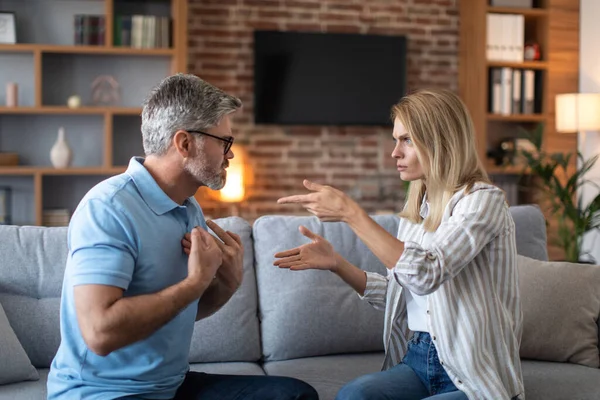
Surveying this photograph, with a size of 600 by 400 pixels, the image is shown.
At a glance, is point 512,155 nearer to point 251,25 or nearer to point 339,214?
point 251,25

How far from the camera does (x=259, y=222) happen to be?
111 inches

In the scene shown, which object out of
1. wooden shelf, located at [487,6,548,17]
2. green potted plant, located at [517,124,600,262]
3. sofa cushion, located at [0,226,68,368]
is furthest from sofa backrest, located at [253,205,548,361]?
wooden shelf, located at [487,6,548,17]

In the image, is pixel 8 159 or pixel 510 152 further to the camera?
pixel 510 152

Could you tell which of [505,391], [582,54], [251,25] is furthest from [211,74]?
[505,391]

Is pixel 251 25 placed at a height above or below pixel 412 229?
above

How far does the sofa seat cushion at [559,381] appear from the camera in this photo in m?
2.35

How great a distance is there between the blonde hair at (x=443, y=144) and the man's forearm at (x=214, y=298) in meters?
0.56

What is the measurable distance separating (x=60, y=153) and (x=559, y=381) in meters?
3.82

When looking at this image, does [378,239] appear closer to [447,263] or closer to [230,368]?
[447,263]

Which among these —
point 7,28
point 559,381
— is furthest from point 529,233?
point 7,28

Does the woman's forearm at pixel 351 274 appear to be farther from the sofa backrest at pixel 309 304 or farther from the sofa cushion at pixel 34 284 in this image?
the sofa cushion at pixel 34 284

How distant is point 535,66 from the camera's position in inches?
240

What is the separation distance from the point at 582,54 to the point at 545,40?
0.31 metres

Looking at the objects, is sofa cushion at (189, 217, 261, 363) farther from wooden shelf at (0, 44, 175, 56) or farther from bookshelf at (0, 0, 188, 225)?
wooden shelf at (0, 44, 175, 56)
